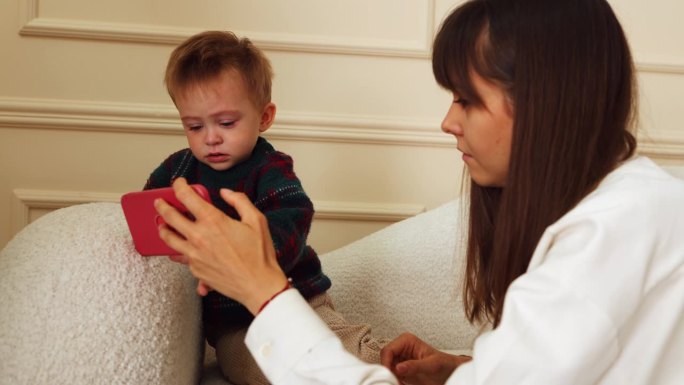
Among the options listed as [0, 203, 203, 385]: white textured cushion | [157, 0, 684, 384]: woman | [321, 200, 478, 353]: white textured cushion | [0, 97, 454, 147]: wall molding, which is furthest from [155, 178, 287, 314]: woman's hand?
[0, 97, 454, 147]: wall molding

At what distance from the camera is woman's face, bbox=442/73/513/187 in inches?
41.8

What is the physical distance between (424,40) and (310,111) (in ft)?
1.04

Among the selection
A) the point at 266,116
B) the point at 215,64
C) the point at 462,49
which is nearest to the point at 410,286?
the point at 266,116

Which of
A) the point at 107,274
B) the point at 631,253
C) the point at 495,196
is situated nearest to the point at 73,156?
the point at 107,274

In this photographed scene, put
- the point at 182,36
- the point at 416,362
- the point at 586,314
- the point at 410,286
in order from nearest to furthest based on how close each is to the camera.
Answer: the point at 586,314 < the point at 416,362 < the point at 410,286 < the point at 182,36

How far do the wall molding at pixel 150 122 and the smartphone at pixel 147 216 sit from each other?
35.5 inches

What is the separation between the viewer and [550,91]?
40.1 inches

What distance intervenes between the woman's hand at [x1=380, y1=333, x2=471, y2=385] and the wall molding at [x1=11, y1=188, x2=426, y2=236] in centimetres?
78

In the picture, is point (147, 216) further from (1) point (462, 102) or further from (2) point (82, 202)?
(2) point (82, 202)

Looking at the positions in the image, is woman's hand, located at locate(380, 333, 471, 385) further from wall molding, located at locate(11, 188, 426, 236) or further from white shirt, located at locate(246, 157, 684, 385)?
wall molding, located at locate(11, 188, 426, 236)

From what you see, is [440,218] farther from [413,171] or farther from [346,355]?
[346,355]

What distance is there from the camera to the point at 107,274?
3.82 feet

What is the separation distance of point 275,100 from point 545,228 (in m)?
1.17

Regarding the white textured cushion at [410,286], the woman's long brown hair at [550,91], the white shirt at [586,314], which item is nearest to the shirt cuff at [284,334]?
the white shirt at [586,314]
